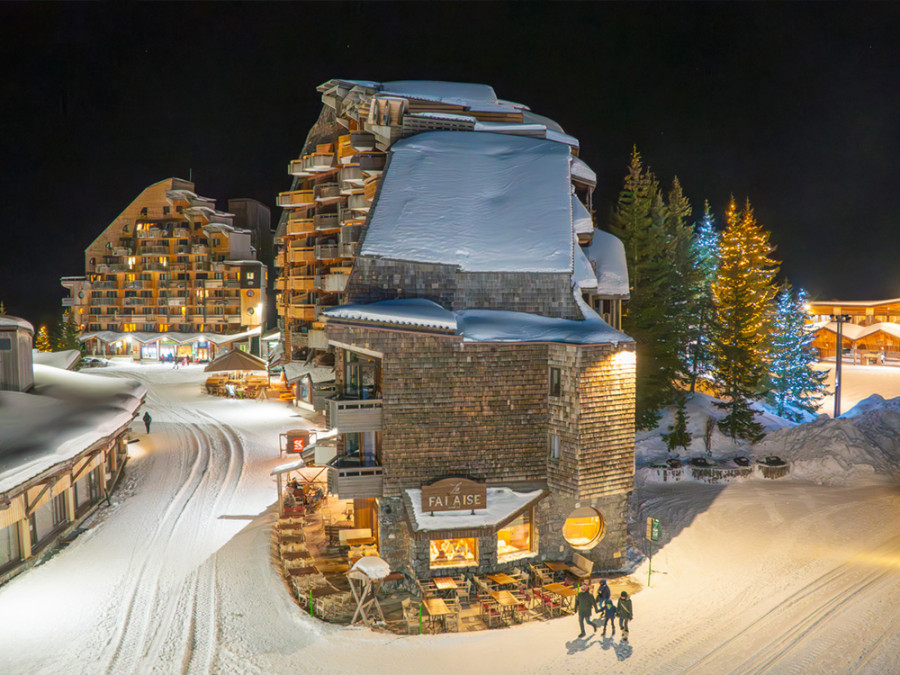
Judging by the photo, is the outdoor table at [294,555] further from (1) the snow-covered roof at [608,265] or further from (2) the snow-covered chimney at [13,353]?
(1) the snow-covered roof at [608,265]

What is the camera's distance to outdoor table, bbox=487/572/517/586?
692 inches

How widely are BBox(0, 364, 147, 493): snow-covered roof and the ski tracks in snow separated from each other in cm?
411

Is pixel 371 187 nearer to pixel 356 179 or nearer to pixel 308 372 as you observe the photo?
pixel 356 179

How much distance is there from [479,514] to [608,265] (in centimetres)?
1436

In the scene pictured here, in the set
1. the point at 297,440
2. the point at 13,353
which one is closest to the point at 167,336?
the point at 297,440

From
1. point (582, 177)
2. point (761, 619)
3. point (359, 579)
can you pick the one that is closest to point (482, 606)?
point (359, 579)

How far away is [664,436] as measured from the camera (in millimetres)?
33875

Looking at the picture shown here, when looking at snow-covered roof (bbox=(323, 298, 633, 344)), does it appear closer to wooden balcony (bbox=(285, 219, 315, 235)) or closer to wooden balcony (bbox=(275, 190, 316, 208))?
wooden balcony (bbox=(285, 219, 315, 235))

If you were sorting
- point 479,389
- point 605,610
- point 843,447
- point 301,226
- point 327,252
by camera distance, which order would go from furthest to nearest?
point 301,226 < point 327,252 < point 843,447 < point 479,389 < point 605,610

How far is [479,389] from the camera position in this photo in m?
19.2

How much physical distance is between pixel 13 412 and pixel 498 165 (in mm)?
20217

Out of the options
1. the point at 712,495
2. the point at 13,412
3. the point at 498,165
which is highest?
the point at 498,165

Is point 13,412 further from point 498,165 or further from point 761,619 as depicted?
point 761,619

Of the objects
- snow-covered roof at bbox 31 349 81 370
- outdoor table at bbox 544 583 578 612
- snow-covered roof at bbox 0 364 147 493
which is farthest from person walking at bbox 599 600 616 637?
snow-covered roof at bbox 31 349 81 370
